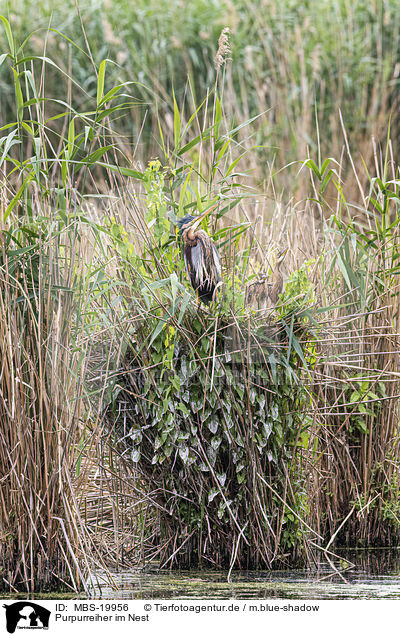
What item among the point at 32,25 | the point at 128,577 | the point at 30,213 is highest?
the point at 32,25

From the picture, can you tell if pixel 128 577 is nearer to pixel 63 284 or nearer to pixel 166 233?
pixel 63 284

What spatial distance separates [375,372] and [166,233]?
3.75 ft

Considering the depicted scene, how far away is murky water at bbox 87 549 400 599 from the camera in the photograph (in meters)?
2.45

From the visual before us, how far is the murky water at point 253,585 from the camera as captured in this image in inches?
96.6

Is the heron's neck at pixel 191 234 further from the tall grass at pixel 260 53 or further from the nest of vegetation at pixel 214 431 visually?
the tall grass at pixel 260 53

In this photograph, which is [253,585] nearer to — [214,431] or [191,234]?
[214,431]

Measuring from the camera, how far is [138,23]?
7852mm

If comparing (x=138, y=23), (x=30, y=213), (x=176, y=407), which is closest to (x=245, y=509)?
(x=176, y=407)

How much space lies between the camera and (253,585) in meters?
2.51
